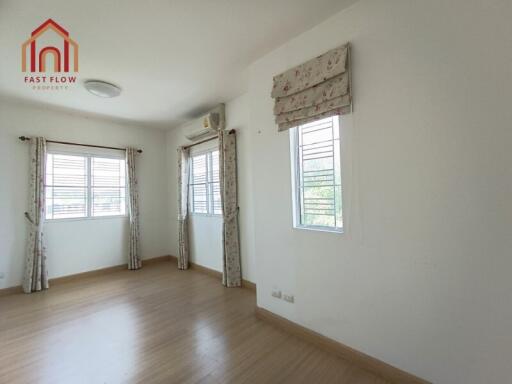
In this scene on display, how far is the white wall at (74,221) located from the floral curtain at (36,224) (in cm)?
13

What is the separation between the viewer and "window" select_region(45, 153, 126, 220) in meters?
3.86

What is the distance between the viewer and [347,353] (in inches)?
75.0

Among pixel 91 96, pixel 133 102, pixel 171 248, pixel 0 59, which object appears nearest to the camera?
pixel 0 59

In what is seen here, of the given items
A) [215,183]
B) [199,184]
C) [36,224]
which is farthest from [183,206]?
[36,224]

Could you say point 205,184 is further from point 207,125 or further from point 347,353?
point 347,353

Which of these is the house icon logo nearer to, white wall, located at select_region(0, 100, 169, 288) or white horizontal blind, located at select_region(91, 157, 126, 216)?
→ white wall, located at select_region(0, 100, 169, 288)

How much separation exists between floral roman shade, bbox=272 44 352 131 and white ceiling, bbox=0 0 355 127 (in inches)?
14.1

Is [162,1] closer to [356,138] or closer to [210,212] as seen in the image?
[356,138]

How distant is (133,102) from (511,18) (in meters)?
3.93

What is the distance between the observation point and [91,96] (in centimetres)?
329

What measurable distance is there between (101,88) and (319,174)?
277cm

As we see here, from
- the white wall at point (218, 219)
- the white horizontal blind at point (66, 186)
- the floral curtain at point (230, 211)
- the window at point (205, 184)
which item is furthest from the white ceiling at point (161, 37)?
the window at point (205, 184)

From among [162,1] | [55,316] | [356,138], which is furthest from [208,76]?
[55,316]

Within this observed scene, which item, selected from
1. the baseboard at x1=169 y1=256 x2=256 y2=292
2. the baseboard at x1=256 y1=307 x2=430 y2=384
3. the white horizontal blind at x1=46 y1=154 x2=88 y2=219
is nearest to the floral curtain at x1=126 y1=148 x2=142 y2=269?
the white horizontal blind at x1=46 y1=154 x2=88 y2=219
